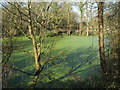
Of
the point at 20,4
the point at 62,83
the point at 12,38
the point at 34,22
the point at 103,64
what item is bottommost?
the point at 62,83

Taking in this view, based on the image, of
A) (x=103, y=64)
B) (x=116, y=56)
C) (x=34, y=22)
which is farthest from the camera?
(x=116, y=56)

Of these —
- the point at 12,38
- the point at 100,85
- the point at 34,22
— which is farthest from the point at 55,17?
the point at 100,85

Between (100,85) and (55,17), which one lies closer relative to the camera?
(55,17)

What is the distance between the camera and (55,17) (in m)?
1.93

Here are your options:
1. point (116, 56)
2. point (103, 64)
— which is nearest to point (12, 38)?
point (103, 64)

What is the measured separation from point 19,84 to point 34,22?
1662mm

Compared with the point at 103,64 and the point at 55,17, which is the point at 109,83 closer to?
the point at 103,64

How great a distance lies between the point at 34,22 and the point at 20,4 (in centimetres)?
29

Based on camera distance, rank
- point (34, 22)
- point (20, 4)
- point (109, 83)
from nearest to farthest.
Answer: point (20, 4), point (34, 22), point (109, 83)

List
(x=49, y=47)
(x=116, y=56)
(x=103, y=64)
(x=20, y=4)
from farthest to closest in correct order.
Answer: (x=116, y=56)
(x=103, y=64)
(x=49, y=47)
(x=20, y=4)

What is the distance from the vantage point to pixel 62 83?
300 cm

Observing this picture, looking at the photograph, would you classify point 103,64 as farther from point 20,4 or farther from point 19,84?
point 20,4

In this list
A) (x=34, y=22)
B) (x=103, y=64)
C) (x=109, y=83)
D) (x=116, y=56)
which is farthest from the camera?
(x=116, y=56)

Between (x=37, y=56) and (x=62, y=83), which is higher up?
(x=37, y=56)
